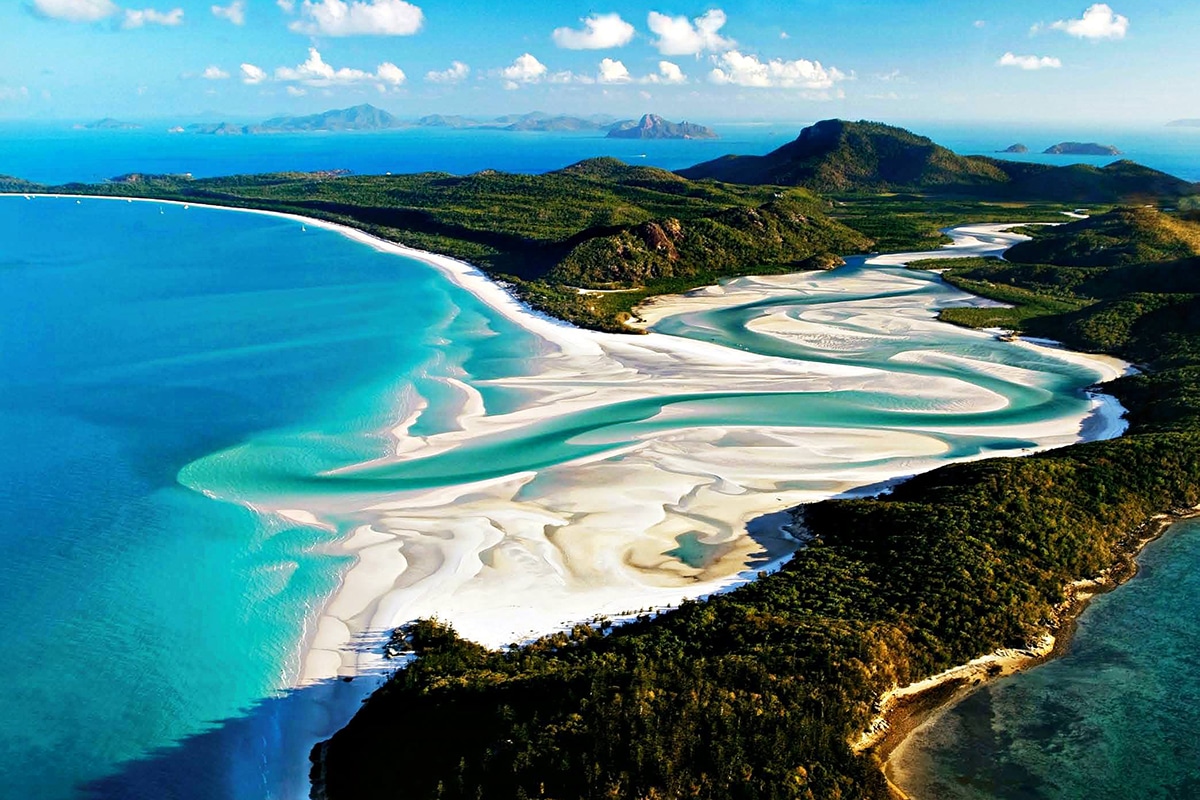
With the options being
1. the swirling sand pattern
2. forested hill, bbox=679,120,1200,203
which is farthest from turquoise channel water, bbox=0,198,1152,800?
forested hill, bbox=679,120,1200,203

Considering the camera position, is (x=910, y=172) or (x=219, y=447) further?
(x=910, y=172)

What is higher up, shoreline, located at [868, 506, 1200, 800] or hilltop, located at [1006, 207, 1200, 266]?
hilltop, located at [1006, 207, 1200, 266]

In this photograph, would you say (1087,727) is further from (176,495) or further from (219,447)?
(219,447)

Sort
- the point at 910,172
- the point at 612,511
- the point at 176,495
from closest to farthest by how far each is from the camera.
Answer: the point at 612,511 < the point at 176,495 < the point at 910,172

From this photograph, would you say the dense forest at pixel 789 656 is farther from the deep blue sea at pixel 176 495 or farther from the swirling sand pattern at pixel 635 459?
the deep blue sea at pixel 176 495

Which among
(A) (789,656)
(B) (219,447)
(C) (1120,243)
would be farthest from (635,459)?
(C) (1120,243)

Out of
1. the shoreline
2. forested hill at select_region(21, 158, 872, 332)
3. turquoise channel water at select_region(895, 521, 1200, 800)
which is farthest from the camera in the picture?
forested hill at select_region(21, 158, 872, 332)

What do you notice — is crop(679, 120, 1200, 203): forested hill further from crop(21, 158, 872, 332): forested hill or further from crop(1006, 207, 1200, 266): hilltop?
crop(1006, 207, 1200, 266): hilltop

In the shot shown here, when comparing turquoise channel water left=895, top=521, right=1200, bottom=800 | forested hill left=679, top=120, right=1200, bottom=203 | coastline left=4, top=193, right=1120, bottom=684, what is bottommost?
turquoise channel water left=895, top=521, right=1200, bottom=800
